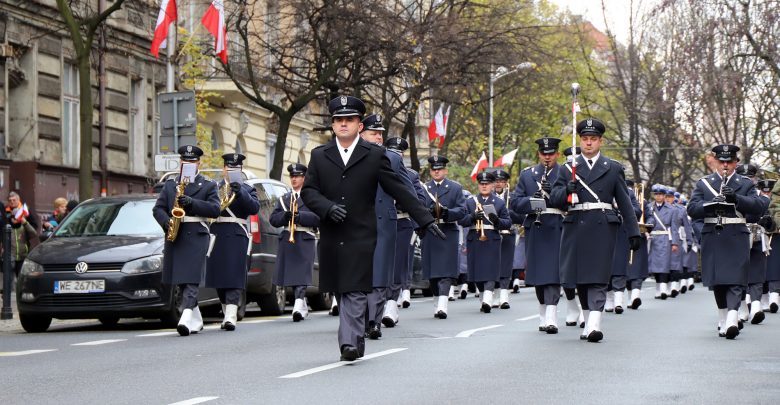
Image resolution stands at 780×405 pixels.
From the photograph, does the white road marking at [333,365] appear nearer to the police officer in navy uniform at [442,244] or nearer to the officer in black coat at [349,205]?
the officer in black coat at [349,205]

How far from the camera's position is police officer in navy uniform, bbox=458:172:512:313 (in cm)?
2225

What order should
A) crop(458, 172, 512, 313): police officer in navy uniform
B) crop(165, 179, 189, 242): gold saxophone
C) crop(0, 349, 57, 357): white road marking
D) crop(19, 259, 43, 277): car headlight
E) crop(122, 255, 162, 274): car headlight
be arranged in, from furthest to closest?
crop(458, 172, 512, 313): police officer in navy uniform → crop(19, 259, 43, 277): car headlight → crop(122, 255, 162, 274): car headlight → crop(165, 179, 189, 242): gold saxophone → crop(0, 349, 57, 357): white road marking

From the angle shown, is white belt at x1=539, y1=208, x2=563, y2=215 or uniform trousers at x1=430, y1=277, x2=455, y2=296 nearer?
white belt at x1=539, y1=208, x2=563, y2=215

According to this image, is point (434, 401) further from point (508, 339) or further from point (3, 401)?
point (508, 339)

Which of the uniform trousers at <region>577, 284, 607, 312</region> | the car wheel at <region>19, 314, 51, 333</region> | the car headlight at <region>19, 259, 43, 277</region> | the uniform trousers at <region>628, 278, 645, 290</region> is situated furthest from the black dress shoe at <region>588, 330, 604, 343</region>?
the uniform trousers at <region>628, 278, 645, 290</region>

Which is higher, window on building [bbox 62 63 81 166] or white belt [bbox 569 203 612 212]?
window on building [bbox 62 63 81 166]

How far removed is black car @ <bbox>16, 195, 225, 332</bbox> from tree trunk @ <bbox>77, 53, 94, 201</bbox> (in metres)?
4.98

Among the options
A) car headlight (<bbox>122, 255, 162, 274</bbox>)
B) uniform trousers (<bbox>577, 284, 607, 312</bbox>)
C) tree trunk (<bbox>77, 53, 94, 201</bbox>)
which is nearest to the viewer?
uniform trousers (<bbox>577, 284, 607, 312</bbox>)

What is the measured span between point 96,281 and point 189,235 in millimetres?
1368

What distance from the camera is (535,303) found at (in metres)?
25.0

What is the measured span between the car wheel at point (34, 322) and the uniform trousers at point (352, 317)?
634 cm

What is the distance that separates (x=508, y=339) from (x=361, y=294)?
3.29m

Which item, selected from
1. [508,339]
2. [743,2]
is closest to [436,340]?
[508,339]

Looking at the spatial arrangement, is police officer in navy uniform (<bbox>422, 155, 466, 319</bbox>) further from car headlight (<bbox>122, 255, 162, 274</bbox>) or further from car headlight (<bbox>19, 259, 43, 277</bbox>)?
car headlight (<bbox>19, 259, 43, 277</bbox>)
